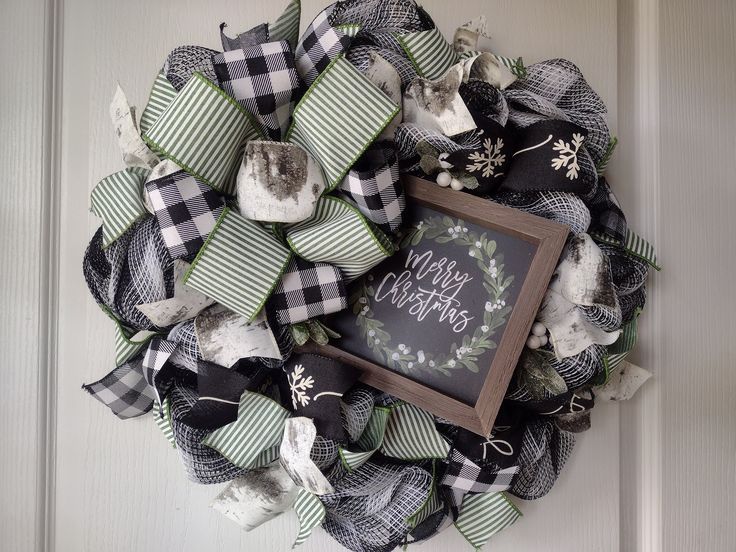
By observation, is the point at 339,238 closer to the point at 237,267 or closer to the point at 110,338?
the point at 237,267

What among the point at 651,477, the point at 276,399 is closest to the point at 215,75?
the point at 276,399

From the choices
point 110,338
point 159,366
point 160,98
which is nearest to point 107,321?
point 110,338

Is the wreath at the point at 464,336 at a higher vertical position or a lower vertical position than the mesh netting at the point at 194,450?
higher

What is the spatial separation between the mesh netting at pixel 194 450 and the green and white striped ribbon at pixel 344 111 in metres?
0.26

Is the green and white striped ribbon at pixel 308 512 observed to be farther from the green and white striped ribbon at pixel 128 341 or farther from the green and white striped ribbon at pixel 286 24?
the green and white striped ribbon at pixel 286 24

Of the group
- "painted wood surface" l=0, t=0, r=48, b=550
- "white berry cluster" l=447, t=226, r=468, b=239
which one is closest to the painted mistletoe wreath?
"white berry cluster" l=447, t=226, r=468, b=239

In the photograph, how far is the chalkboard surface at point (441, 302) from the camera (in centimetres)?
48

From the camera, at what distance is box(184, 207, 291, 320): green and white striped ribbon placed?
1.39 feet

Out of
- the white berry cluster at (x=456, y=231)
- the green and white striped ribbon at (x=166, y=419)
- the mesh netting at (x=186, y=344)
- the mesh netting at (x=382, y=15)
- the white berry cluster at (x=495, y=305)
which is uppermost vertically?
the mesh netting at (x=382, y=15)

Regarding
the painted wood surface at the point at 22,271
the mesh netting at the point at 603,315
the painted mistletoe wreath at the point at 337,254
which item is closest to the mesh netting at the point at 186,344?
the painted mistletoe wreath at the point at 337,254

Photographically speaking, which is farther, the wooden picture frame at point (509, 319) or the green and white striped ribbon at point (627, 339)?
the green and white striped ribbon at point (627, 339)

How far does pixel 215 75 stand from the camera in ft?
1.42

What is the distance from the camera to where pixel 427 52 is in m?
0.49

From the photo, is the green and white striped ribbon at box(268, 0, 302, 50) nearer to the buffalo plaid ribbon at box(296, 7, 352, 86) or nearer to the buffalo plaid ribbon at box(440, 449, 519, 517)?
the buffalo plaid ribbon at box(296, 7, 352, 86)
